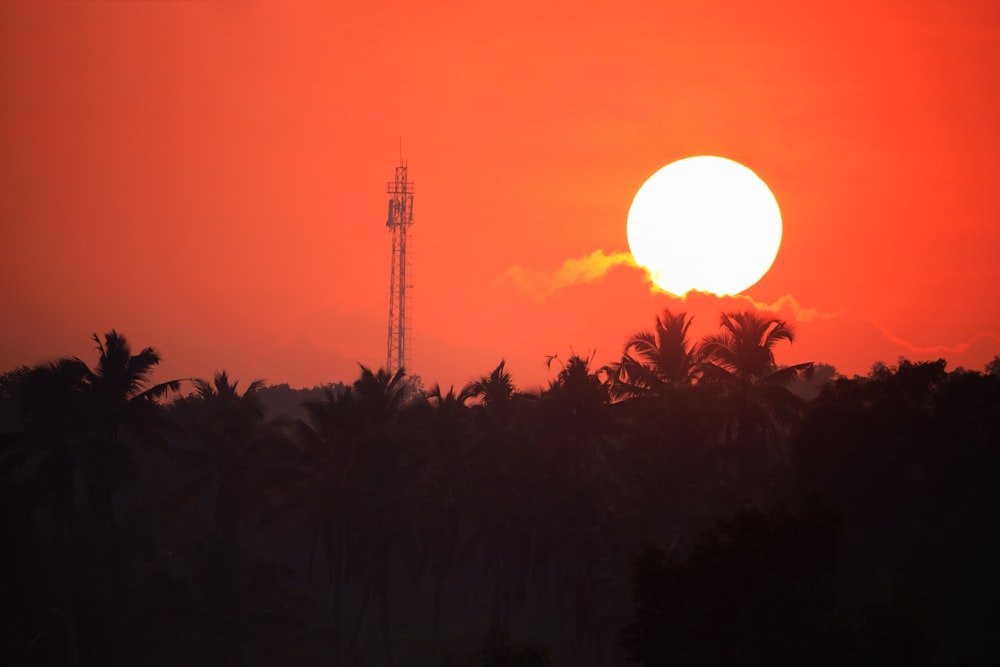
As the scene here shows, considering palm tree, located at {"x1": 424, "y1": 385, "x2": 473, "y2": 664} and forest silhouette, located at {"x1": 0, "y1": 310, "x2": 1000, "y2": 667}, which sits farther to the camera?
palm tree, located at {"x1": 424, "y1": 385, "x2": 473, "y2": 664}

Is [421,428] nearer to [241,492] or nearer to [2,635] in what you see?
[241,492]

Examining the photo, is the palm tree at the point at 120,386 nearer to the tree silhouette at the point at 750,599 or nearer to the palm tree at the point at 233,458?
the palm tree at the point at 233,458

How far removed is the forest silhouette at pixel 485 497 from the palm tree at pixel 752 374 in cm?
14

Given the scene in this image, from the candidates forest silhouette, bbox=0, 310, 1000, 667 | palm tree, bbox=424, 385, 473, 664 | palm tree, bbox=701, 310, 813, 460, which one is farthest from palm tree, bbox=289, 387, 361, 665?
palm tree, bbox=701, 310, 813, 460

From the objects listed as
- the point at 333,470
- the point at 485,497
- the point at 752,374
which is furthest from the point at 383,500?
the point at 752,374

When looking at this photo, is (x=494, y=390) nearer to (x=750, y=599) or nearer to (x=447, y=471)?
(x=447, y=471)

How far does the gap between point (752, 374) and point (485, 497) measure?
15428mm

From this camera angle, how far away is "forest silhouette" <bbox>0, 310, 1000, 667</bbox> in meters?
47.4

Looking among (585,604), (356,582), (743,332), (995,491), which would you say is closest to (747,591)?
(995,491)

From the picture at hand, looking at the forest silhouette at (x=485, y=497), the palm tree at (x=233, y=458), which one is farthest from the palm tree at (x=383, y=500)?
the palm tree at (x=233, y=458)

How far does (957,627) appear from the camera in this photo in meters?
41.5

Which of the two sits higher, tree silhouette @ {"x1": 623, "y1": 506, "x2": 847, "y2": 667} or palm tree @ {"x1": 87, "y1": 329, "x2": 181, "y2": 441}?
palm tree @ {"x1": 87, "y1": 329, "x2": 181, "y2": 441}

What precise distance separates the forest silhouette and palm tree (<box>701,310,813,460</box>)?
139 millimetres

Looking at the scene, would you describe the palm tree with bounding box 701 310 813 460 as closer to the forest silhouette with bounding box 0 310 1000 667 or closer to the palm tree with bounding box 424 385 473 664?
the forest silhouette with bounding box 0 310 1000 667
